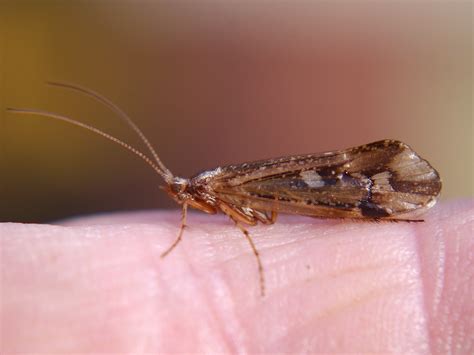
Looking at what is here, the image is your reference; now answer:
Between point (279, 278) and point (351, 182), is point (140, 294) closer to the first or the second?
point (279, 278)

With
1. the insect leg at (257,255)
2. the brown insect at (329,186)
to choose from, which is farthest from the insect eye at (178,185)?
the insect leg at (257,255)

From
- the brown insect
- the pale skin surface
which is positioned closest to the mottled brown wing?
the brown insect

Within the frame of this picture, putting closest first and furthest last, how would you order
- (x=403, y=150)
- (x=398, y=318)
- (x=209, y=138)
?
(x=398, y=318), (x=403, y=150), (x=209, y=138)

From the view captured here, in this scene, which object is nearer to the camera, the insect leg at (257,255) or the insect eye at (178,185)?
the insect leg at (257,255)

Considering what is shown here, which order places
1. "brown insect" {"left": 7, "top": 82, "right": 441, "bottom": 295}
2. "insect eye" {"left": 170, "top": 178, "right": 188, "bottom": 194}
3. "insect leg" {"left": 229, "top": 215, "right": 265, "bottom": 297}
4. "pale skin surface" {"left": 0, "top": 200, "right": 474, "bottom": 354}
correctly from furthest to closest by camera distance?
"insect eye" {"left": 170, "top": 178, "right": 188, "bottom": 194}
"brown insect" {"left": 7, "top": 82, "right": 441, "bottom": 295}
"insect leg" {"left": 229, "top": 215, "right": 265, "bottom": 297}
"pale skin surface" {"left": 0, "top": 200, "right": 474, "bottom": 354}

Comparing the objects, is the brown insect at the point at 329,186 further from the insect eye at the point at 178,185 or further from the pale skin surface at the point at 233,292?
the pale skin surface at the point at 233,292

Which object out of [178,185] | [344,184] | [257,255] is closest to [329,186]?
[344,184]

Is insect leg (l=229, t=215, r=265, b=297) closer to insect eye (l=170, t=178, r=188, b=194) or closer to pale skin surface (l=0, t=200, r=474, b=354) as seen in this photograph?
pale skin surface (l=0, t=200, r=474, b=354)

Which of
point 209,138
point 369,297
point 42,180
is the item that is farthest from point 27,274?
point 209,138
